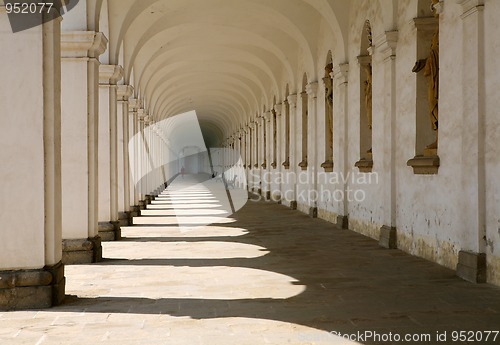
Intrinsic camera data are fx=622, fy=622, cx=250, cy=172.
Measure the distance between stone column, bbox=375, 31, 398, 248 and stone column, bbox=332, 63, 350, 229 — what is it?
3.09 meters

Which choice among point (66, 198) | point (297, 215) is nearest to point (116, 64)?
point (66, 198)

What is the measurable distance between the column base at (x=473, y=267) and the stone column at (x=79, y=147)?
204 inches

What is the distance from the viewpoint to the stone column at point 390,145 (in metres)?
10.9

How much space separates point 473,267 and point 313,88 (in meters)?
11.1

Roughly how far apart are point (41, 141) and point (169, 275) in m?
2.60

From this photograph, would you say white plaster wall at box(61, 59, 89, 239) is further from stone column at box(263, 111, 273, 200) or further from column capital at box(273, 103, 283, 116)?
stone column at box(263, 111, 273, 200)

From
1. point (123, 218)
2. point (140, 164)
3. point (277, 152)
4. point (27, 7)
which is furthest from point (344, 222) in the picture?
point (277, 152)

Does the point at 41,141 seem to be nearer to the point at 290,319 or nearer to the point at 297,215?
the point at 290,319

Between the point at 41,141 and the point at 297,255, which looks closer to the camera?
the point at 41,141

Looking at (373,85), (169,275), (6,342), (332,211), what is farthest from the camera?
(332,211)

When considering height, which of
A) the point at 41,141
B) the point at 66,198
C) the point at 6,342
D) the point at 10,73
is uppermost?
the point at 10,73

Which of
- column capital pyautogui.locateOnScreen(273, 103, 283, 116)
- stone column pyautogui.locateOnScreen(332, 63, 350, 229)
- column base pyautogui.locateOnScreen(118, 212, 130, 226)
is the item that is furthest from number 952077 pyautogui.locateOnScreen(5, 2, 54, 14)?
column capital pyautogui.locateOnScreen(273, 103, 283, 116)

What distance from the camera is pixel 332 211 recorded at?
15.7 m

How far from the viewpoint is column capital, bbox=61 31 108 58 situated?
9.12 meters
